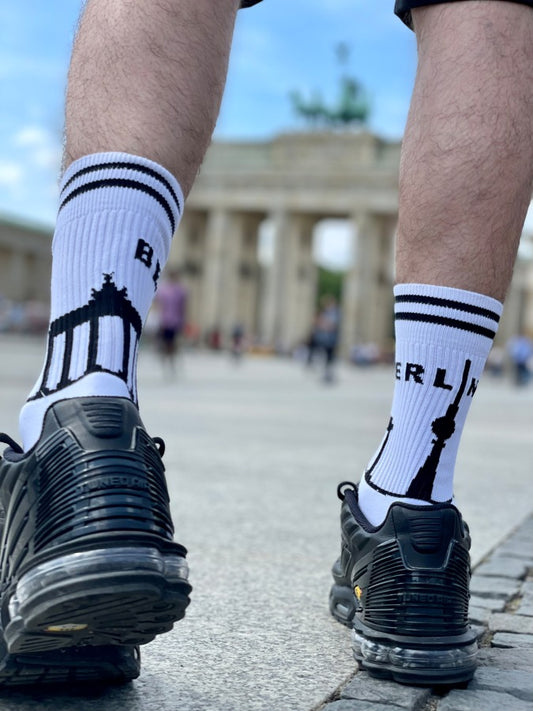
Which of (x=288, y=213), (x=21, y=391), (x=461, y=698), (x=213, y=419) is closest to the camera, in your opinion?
(x=461, y=698)

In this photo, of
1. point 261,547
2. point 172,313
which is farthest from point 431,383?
point 172,313

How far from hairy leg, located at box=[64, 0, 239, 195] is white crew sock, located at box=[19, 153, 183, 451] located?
0.03 meters

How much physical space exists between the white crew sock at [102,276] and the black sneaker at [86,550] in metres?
0.05

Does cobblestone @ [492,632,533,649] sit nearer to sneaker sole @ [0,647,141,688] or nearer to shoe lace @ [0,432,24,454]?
sneaker sole @ [0,647,141,688]

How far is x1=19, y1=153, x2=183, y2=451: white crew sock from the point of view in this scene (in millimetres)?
1298

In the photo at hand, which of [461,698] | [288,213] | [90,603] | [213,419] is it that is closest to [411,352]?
[461,698]

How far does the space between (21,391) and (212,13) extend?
6.97m

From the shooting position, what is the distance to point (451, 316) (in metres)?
1.48

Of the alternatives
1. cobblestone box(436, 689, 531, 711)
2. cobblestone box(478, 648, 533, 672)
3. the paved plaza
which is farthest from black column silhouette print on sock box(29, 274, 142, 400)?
cobblestone box(478, 648, 533, 672)

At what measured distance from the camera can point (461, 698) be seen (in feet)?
4.37

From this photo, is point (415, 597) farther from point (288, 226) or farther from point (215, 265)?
point (215, 265)

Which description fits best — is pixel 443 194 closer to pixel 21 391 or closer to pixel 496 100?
pixel 496 100

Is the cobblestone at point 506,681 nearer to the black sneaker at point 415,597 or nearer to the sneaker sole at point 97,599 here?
the black sneaker at point 415,597

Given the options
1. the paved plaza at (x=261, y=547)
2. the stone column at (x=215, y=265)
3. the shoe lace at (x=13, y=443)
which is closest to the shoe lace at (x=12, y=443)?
the shoe lace at (x=13, y=443)
